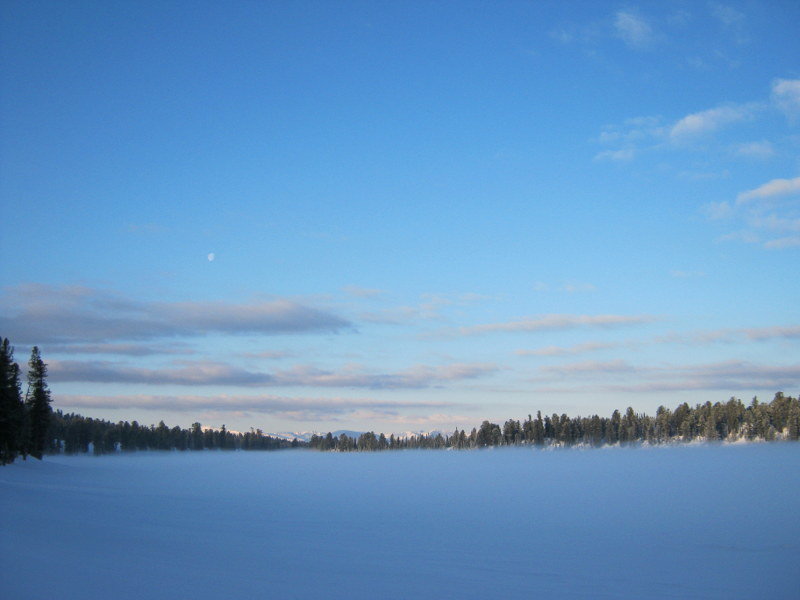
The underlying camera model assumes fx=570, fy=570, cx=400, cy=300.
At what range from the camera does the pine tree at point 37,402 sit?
8256cm

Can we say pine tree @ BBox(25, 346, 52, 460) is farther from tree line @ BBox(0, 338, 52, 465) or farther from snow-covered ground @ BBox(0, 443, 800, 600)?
snow-covered ground @ BBox(0, 443, 800, 600)

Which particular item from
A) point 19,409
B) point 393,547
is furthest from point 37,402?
point 393,547

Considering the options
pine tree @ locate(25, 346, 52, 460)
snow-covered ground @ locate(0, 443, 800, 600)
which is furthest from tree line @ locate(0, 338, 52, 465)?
snow-covered ground @ locate(0, 443, 800, 600)

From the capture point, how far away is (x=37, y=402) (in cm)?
8319

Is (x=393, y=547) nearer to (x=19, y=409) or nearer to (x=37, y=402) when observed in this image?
(x=19, y=409)

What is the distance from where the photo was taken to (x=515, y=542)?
2417 centimetres

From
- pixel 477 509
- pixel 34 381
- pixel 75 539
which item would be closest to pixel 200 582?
pixel 75 539

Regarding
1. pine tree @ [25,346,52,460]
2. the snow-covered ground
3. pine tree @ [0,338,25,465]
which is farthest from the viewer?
pine tree @ [25,346,52,460]

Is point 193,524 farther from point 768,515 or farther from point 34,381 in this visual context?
point 34,381

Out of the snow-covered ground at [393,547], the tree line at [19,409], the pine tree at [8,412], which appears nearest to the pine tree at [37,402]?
the tree line at [19,409]

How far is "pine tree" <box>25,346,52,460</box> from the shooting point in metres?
82.6

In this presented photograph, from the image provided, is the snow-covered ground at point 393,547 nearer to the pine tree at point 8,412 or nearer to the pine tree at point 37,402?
the pine tree at point 8,412

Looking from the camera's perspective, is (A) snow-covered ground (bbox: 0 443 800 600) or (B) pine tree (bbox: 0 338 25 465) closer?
(A) snow-covered ground (bbox: 0 443 800 600)

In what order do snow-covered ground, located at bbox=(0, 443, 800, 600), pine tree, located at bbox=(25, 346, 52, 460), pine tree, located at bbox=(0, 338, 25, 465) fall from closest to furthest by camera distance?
snow-covered ground, located at bbox=(0, 443, 800, 600), pine tree, located at bbox=(0, 338, 25, 465), pine tree, located at bbox=(25, 346, 52, 460)
